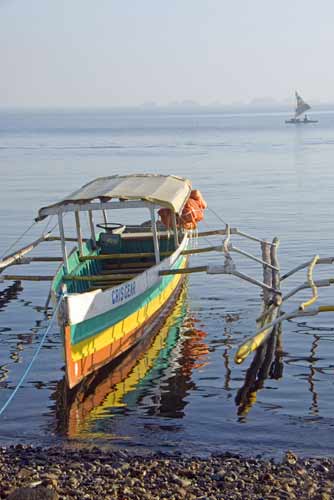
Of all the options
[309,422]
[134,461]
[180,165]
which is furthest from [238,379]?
[180,165]

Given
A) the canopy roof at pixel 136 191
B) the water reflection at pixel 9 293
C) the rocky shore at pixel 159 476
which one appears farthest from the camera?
the water reflection at pixel 9 293

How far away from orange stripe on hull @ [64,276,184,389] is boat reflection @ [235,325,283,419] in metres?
2.76

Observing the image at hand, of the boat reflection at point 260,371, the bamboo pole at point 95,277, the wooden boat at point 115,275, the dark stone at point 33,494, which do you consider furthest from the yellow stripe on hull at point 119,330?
the dark stone at point 33,494

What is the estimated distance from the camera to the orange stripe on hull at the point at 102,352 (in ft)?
51.9

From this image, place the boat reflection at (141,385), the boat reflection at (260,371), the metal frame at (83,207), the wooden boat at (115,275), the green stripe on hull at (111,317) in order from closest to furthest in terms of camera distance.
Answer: the boat reflection at (141,385) → the boat reflection at (260,371) → the green stripe on hull at (111,317) → the wooden boat at (115,275) → the metal frame at (83,207)

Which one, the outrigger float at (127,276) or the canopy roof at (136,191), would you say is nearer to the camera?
the outrigger float at (127,276)

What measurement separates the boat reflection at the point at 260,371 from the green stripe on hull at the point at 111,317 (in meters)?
2.83

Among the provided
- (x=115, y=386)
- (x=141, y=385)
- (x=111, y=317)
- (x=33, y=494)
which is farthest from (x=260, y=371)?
(x=33, y=494)

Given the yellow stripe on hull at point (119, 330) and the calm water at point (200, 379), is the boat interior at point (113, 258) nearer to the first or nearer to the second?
the yellow stripe on hull at point (119, 330)

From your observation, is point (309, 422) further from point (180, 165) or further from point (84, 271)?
point (180, 165)

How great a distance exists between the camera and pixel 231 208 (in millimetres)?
41906

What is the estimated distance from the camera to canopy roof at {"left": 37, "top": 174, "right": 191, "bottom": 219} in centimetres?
2023

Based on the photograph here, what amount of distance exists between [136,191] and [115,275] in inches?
94.7

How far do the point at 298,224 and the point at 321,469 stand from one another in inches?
976
